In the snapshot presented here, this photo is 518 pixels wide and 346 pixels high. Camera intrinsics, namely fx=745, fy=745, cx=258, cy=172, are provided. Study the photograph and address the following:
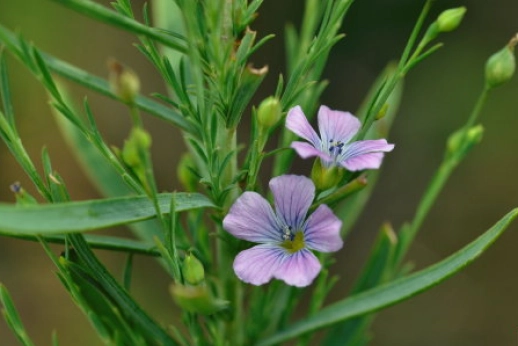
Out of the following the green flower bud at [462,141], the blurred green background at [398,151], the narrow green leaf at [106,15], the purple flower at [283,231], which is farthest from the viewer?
the blurred green background at [398,151]

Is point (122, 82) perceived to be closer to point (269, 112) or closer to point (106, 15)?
point (106, 15)

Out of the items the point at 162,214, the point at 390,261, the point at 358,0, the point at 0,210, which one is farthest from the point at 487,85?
the point at 358,0

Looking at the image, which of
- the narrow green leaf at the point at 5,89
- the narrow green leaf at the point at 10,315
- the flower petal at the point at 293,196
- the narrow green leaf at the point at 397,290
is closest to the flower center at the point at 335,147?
the flower petal at the point at 293,196

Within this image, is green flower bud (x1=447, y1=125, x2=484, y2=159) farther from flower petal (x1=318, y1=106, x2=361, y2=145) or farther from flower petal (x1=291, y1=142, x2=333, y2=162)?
flower petal (x1=291, y1=142, x2=333, y2=162)

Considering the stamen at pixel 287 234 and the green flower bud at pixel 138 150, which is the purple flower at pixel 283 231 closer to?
the stamen at pixel 287 234

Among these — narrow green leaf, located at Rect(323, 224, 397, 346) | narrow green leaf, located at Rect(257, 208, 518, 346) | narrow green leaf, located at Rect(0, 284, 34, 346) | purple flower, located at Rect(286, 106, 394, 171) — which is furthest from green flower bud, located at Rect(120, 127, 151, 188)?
narrow green leaf, located at Rect(323, 224, 397, 346)

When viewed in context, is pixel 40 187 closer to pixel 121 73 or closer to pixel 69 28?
pixel 121 73
